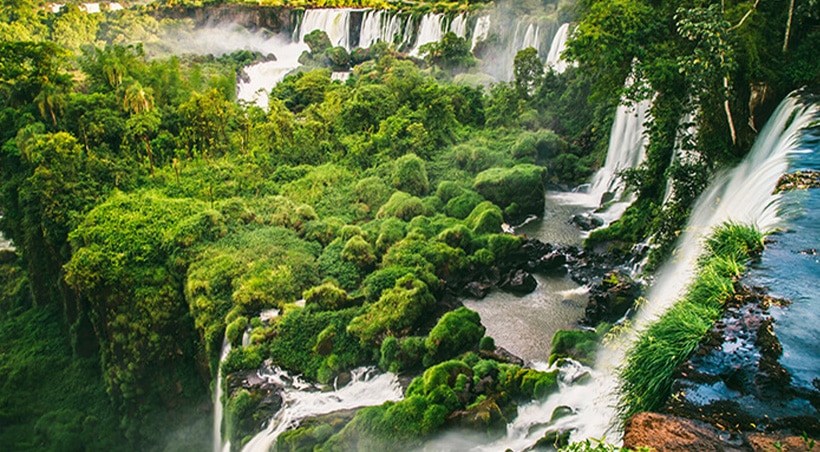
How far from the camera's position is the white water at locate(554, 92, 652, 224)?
18.4 m

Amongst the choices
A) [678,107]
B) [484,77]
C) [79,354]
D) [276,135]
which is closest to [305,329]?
[79,354]

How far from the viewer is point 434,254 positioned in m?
15.0

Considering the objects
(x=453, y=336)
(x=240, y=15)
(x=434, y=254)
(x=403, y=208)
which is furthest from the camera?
(x=240, y=15)

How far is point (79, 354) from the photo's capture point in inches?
664

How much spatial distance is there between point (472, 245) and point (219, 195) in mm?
8416

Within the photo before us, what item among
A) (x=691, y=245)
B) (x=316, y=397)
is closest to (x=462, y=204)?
(x=691, y=245)

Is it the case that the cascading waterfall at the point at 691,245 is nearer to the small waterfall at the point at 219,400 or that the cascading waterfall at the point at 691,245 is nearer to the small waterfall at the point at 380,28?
the small waterfall at the point at 219,400

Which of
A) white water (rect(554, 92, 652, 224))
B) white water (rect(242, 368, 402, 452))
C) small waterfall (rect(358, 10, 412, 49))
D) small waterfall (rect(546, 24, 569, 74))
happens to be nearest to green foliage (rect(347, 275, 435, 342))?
white water (rect(242, 368, 402, 452))

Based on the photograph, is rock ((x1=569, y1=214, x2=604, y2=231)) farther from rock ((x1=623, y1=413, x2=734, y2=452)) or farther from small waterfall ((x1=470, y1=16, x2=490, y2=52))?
small waterfall ((x1=470, y1=16, x2=490, y2=52))

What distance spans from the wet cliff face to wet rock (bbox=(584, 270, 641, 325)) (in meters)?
39.4

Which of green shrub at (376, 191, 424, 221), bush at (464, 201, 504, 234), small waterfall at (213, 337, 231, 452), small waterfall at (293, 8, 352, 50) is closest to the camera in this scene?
small waterfall at (213, 337, 231, 452)

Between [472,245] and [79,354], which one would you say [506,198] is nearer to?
[472,245]

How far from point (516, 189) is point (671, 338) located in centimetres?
1363

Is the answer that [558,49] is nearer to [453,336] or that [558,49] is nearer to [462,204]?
[462,204]
